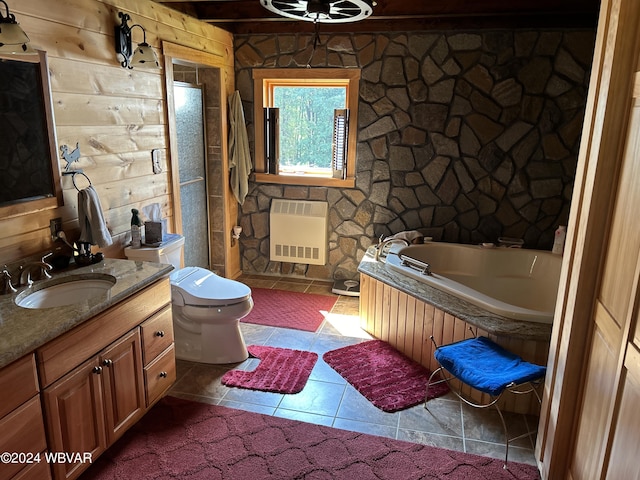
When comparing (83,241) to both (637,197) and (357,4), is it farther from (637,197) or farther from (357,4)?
(637,197)

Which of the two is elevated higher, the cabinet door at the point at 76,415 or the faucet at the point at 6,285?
the faucet at the point at 6,285

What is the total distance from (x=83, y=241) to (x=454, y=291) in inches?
83.9

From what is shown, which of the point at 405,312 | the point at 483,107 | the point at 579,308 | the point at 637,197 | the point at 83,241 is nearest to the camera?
the point at 637,197

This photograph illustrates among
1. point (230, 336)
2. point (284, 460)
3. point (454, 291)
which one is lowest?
point (284, 460)

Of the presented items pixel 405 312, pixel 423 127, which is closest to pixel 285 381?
pixel 405 312

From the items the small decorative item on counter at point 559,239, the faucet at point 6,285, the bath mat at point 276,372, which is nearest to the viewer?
the faucet at point 6,285

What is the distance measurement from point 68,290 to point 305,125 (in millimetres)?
2719

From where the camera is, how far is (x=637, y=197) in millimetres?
1500

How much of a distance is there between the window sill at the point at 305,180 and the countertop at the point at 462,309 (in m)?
1.05

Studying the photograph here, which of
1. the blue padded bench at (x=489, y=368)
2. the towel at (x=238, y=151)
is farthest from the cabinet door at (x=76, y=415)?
the towel at (x=238, y=151)

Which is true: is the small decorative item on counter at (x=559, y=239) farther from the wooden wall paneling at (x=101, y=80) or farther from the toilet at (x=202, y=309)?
the wooden wall paneling at (x=101, y=80)

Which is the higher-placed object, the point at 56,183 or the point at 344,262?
the point at 56,183

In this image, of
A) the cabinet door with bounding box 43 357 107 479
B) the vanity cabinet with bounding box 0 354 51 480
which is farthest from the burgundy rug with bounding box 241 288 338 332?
the vanity cabinet with bounding box 0 354 51 480

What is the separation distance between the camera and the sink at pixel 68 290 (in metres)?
2.14
